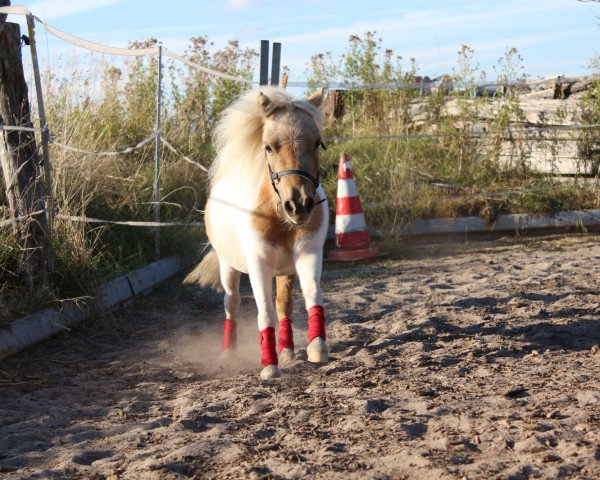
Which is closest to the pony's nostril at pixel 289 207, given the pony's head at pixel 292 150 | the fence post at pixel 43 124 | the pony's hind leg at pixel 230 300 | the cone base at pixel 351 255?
the pony's head at pixel 292 150

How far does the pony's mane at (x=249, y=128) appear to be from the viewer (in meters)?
4.66

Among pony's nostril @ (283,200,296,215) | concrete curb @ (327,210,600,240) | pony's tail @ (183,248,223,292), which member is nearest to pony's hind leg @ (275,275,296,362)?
pony's nostril @ (283,200,296,215)

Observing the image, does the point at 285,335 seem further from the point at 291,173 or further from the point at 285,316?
the point at 291,173

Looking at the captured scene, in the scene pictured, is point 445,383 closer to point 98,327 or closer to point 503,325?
point 503,325

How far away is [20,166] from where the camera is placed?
5617 mm

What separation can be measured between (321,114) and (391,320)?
1778 mm

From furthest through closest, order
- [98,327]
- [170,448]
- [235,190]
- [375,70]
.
Answer: 1. [375,70]
2. [98,327]
3. [235,190]
4. [170,448]

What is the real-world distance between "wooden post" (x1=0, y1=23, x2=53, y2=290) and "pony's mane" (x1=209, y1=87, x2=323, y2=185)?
1.46 meters

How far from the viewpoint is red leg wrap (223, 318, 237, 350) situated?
5605 millimetres

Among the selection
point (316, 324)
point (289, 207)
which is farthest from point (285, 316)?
point (289, 207)

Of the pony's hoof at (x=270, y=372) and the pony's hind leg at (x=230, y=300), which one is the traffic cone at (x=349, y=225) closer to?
the pony's hind leg at (x=230, y=300)

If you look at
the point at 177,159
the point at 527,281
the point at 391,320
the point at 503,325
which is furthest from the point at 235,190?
the point at 177,159

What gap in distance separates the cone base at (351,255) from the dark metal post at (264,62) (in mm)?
2061

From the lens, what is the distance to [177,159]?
30.8 ft
